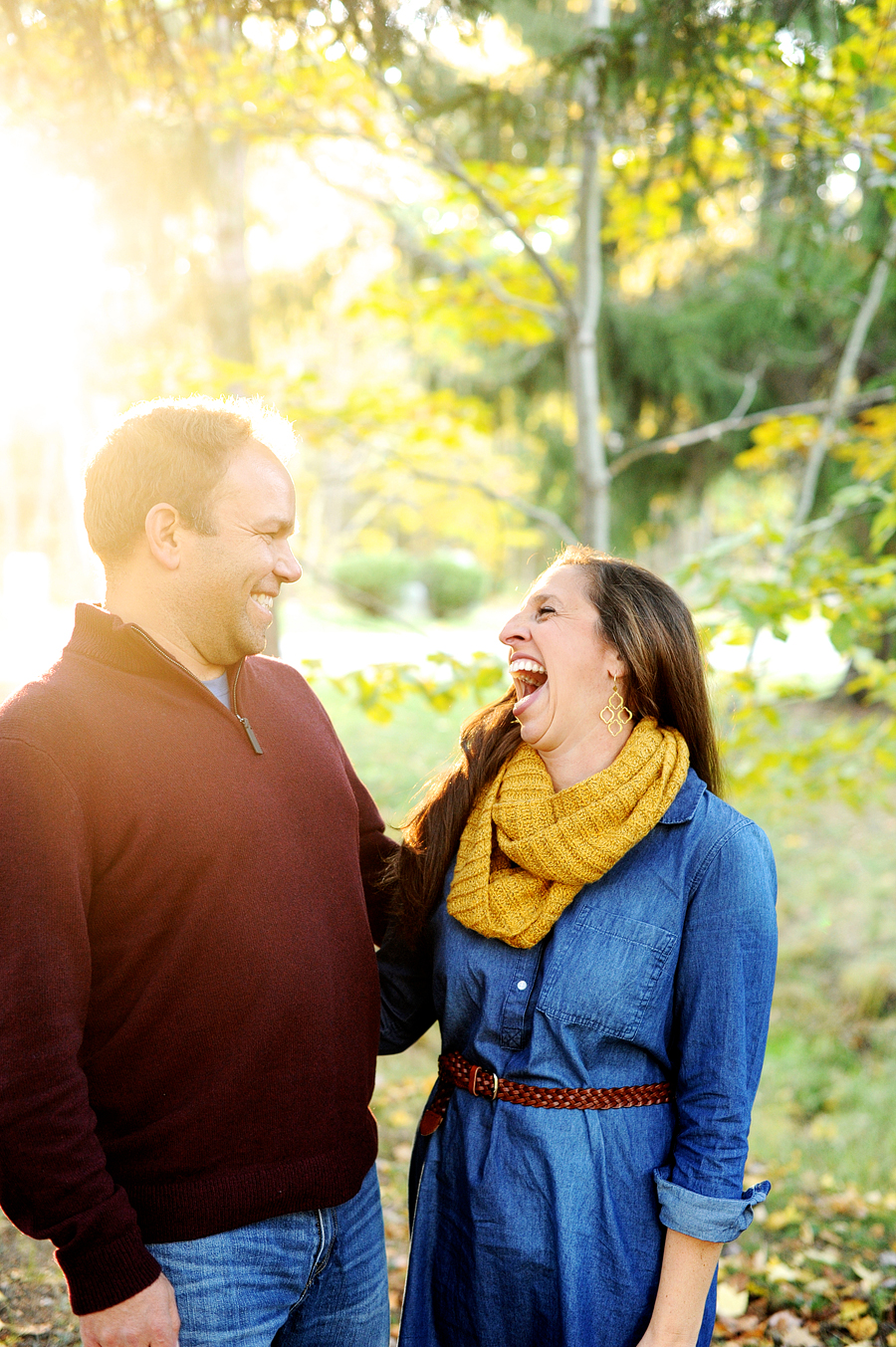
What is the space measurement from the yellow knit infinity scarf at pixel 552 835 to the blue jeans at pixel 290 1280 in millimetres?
586

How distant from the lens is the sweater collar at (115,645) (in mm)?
1659

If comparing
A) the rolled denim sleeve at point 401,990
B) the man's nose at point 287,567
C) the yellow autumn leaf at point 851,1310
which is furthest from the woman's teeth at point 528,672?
the yellow autumn leaf at point 851,1310

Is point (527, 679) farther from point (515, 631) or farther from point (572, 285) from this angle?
point (572, 285)

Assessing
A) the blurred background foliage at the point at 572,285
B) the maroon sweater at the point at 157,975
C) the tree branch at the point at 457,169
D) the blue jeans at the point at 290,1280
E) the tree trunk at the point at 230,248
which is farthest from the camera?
the tree trunk at the point at 230,248

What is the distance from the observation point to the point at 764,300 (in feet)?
26.1

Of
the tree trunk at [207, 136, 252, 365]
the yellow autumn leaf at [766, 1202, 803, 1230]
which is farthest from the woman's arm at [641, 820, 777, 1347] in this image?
the tree trunk at [207, 136, 252, 365]

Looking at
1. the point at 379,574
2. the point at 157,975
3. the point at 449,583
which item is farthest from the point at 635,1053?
the point at 449,583

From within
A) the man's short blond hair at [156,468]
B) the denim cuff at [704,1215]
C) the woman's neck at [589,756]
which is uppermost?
the man's short blond hair at [156,468]

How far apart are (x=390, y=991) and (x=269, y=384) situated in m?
3.14

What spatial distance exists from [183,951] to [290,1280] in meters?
0.63

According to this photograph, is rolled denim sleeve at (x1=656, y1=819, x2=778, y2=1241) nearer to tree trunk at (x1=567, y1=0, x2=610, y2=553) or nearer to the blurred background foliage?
the blurred background foliage

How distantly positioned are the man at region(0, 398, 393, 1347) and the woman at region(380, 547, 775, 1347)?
209mm

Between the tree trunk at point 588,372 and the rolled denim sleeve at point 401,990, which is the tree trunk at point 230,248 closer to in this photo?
the tree trunk at point 588,372

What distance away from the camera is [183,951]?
62.4 inches
